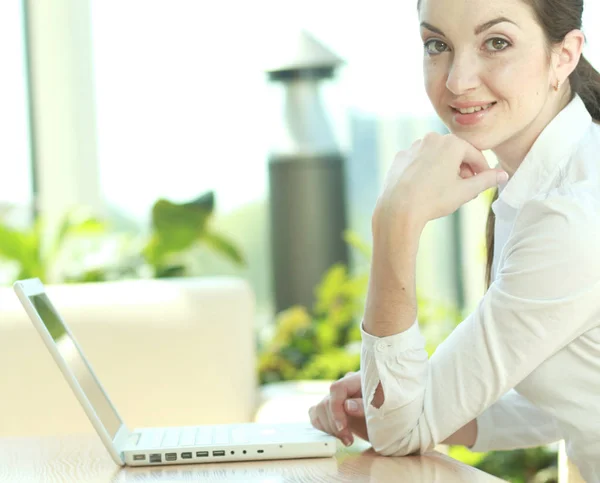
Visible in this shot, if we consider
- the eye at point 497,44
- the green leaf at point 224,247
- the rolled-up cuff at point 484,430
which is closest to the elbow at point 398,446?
the rolled-up cuff at point 484,430

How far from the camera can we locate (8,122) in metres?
5.21

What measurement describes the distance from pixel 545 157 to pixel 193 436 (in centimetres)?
72

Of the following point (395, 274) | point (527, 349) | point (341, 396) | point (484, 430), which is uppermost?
point (395, 274)

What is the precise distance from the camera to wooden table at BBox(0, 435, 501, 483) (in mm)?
1240

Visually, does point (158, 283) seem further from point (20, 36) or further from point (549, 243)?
point (20, 36)

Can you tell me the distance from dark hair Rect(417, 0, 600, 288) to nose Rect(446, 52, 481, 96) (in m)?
0.13

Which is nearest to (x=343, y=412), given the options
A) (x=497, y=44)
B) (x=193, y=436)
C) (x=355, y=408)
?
(x=355, y=408)

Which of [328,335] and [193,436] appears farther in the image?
[328,335]

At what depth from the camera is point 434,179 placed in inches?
55.9

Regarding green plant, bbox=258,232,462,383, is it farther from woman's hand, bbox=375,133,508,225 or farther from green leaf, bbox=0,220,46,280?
woman's hand, bbox=375,133,508,225

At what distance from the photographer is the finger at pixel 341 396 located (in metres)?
1.49

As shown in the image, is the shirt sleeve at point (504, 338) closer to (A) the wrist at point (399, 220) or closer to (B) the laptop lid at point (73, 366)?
(A) the wrist at point (399, 220)

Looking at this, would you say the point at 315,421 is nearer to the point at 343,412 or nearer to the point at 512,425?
the point at 343,412

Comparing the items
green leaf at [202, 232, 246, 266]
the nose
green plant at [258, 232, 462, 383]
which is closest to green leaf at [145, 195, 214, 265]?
green leaf at [202, 232, 246, 266]
